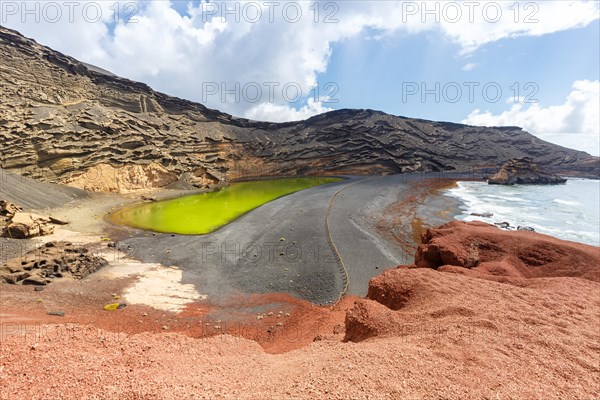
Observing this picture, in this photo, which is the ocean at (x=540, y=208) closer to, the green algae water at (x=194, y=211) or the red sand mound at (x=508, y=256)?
the red sand mound at (x=508, y=256)

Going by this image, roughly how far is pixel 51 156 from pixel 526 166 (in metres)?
83.7

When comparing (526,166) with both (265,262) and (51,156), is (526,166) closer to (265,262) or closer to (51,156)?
(265,262)

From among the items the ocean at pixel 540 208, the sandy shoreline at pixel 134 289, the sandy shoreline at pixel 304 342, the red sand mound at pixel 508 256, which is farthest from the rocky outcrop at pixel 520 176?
the sandy shoreline at pixel 304 342

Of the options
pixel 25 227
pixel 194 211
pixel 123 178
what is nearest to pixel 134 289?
pixel 25 227

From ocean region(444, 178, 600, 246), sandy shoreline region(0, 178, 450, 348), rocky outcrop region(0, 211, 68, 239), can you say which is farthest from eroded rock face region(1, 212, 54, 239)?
ocean region(444, 178, 600, 246)

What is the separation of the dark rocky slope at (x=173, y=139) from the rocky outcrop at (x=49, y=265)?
24.5m

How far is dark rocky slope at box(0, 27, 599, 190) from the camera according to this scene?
112 feet

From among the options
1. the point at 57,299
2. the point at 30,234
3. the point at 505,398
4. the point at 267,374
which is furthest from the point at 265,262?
the point at 30,234

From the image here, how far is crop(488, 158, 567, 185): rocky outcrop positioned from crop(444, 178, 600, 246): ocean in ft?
17.3

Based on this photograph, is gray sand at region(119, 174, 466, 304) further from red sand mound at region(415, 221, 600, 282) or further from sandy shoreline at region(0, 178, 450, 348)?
red sand mound at region(415, 221, 600, 282)

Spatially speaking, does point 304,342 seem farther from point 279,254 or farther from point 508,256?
point 279,254

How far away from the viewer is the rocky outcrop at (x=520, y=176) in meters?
57.8

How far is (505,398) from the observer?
3939mm

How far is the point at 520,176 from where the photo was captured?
5916 centimetres
